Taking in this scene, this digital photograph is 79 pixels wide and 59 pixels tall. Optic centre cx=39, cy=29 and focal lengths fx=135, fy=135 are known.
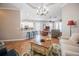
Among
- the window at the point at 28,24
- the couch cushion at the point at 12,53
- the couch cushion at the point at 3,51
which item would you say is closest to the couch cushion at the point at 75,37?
the window at the point at 28,24

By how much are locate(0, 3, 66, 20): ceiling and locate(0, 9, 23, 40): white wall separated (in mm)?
82

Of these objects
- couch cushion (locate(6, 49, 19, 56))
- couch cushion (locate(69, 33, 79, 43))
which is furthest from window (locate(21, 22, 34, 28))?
couch cushion (locate(69, 33, 79, 43))

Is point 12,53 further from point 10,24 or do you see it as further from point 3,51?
point 10,24

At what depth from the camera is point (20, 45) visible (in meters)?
2.21

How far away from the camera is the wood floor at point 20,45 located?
219 cm

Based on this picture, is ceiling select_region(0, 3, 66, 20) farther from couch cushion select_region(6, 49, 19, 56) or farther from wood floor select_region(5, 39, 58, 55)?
couch cushion select_region(6, 49, 19, 56)

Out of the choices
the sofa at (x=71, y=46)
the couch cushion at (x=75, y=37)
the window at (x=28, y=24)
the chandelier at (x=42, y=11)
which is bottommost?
the sofa at (x=71, y=46)

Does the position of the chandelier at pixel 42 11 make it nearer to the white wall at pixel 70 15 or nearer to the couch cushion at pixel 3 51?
the white wall at pixel 70 15

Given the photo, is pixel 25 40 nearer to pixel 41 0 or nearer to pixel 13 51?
pixel 13 51

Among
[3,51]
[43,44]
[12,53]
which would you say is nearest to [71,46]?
[43,44]

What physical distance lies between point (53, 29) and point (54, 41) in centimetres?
20

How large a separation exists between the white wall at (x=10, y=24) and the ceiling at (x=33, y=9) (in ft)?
0.27

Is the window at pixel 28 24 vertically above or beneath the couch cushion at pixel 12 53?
above

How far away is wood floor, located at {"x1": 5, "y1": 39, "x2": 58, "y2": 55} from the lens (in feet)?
7.17
